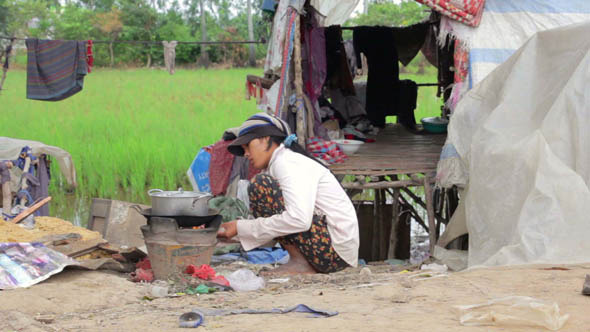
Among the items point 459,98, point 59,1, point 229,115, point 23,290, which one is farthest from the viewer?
point 59,1

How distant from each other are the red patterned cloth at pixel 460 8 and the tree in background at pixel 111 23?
2108cm

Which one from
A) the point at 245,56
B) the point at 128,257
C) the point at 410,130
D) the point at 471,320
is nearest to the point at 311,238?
the point at 128,257

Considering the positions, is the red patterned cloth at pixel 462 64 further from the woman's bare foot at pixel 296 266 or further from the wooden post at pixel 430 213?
the woman's bare foot at pixel 296 266

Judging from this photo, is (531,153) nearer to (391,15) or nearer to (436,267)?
(436,267)

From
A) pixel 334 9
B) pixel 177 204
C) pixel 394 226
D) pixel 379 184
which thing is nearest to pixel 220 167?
pixel 379 184

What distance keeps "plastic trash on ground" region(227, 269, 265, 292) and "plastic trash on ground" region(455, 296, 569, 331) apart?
1.26 metres

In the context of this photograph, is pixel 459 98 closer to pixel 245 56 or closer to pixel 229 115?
pixel 229 115

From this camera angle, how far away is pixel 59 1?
98.8 feet

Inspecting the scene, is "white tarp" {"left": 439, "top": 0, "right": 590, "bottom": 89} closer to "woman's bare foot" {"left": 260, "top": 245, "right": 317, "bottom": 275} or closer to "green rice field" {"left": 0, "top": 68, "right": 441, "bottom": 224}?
"woman's bare foot" {"left": 260, "top": 245, "right": 317, "bottom": 275}

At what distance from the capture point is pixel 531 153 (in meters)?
3.85

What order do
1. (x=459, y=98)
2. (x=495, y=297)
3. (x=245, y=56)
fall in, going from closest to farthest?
(x=495, y=297)
(x=459, y=98)
(x=245, y=56)

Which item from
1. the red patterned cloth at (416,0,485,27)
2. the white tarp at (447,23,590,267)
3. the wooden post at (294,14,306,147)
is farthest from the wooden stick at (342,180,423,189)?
the red patterned cloth at (416,0,485,27)

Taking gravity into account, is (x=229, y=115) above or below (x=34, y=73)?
below

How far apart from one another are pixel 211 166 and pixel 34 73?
6.56 feet
